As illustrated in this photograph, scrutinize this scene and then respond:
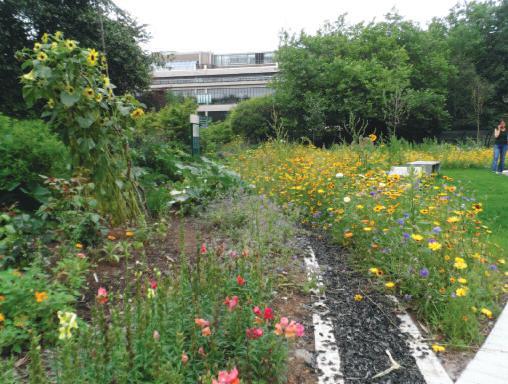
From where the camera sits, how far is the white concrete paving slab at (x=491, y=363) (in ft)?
5.19

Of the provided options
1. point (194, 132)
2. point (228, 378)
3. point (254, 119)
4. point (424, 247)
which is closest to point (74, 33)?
point (194, 132)

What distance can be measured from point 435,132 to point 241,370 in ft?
79.9

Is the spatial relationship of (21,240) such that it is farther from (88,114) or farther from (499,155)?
(499,155)

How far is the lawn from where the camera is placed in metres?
3.72

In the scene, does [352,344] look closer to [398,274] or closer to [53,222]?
[398,274]

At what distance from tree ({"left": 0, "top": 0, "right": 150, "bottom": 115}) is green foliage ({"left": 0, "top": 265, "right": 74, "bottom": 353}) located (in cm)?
751

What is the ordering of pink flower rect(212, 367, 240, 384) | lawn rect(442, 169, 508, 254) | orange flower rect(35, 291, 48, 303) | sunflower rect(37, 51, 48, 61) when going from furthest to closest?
lawn rect(442, 169, 508, 254) < sunflower rect(37, 51, 48, 61) < orange flower rect(35, 291, 48, 303) < pink flower rect(212, 367, 240, 384)

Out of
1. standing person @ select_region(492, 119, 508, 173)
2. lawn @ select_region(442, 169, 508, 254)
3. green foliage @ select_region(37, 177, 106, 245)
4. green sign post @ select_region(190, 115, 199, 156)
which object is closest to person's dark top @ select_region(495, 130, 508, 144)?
standing person @ select_region(492, 119, 508, 173)

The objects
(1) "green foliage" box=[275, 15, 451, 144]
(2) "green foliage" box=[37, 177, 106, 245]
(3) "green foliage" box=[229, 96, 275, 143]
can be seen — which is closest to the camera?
(2) "green foliage" box=[37, 177, 106, 245]

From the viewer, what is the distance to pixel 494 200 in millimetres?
5031

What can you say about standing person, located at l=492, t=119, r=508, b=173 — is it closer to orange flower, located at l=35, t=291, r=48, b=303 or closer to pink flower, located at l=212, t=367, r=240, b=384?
pink flower, located at l=212, t=367, r=240, b=384

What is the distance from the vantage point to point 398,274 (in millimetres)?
2363

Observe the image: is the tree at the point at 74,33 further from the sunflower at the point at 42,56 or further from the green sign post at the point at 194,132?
the sunflower at the point at 42,56

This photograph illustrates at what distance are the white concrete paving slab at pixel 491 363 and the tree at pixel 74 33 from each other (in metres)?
8.71
